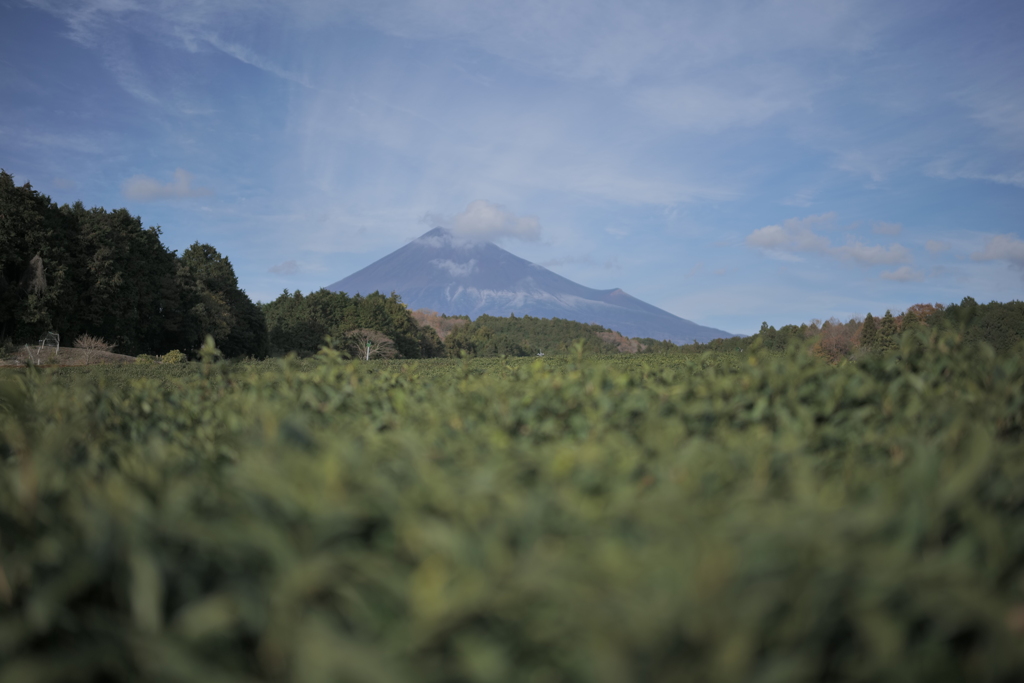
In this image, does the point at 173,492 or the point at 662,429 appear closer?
the point at 173,492

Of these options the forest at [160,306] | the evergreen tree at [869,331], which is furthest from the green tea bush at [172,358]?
the evergreen tree at [869,331]

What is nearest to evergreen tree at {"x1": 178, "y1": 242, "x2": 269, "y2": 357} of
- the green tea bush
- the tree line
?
the tree line

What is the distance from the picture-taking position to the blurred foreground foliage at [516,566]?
979 mm

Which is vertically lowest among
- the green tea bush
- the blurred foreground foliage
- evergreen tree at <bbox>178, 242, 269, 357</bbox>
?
the blurred foreground foliage

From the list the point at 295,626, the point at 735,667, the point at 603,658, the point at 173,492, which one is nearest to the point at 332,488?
the point at 295,626

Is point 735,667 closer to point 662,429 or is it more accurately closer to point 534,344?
point 662,429

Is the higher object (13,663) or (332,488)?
(332,488)

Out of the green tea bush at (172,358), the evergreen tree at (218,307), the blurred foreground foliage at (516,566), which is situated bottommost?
the blurred foreground foliage at (516,566)

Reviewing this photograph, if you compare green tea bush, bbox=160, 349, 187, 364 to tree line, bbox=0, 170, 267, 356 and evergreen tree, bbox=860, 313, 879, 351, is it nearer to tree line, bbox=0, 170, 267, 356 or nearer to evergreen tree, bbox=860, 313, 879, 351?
tree line, bbox=0, 170, 267, 356

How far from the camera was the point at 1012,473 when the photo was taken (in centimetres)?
146

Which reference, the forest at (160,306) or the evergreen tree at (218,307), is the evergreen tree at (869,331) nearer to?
the forest at (160,306)

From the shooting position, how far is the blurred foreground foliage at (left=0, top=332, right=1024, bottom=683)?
0.98m

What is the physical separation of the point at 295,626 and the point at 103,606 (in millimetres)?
553

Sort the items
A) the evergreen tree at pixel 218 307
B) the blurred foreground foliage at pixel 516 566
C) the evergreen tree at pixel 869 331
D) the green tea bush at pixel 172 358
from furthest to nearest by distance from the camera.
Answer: the evergreen tree at pixel 869 331 → the evergreen tree at pixel 218 307 → the green tea bush at pixel 172 358 → the blurred foreground foliage at pixel 516 566
